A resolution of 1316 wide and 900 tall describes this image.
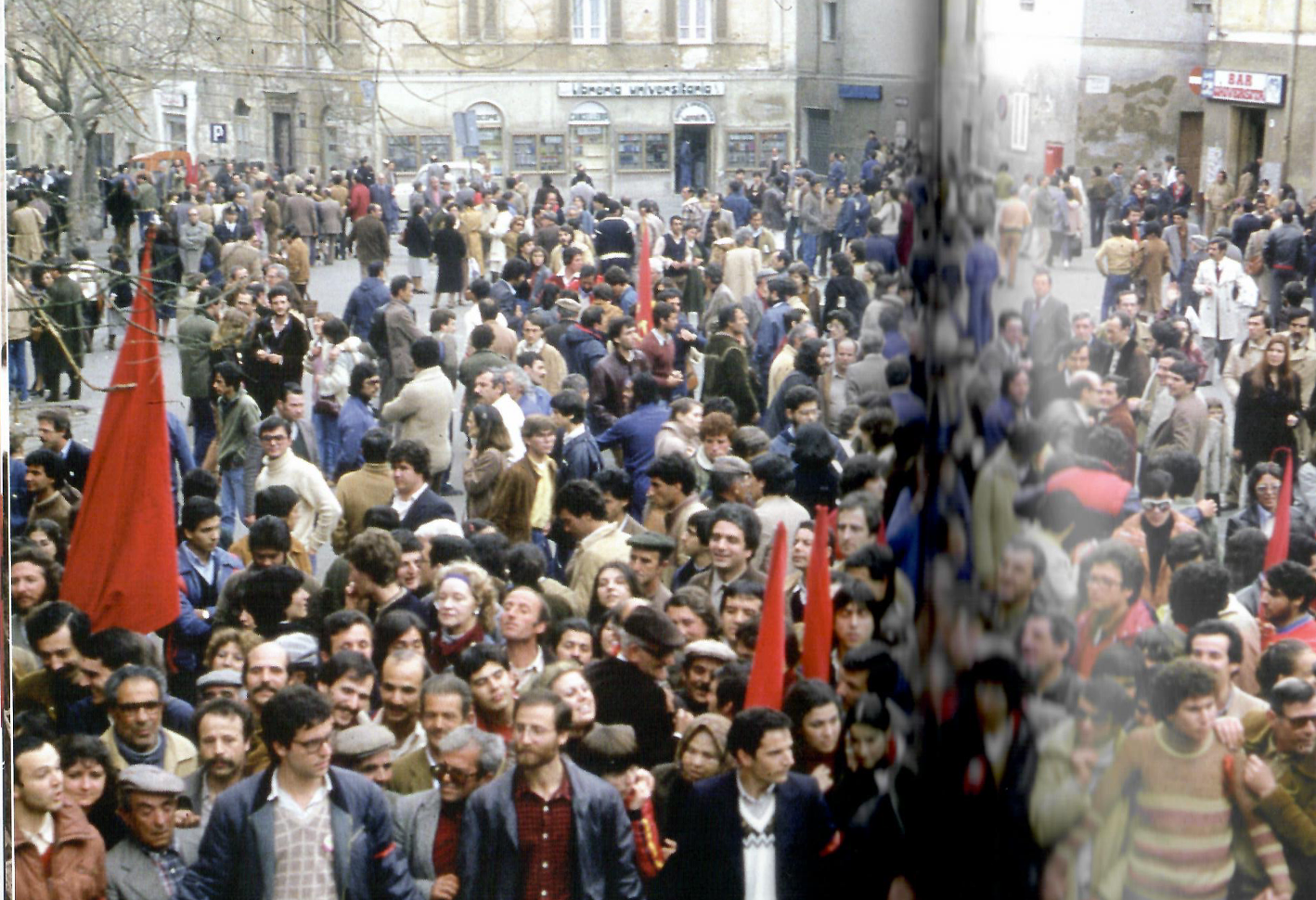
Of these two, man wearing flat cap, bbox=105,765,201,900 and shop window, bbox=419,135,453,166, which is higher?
shop window, bbox=419,135,453,166

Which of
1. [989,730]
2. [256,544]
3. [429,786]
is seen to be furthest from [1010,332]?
[256,544]

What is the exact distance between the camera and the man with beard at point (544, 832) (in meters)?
3.06

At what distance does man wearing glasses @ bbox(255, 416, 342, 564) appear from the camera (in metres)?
4.71

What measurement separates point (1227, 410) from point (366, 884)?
3558 millimetres

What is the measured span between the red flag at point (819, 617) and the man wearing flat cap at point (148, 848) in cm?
118

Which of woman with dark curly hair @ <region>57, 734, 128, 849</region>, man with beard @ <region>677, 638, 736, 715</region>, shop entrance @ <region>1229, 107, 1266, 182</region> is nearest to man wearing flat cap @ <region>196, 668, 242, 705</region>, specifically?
woman with dark curly hair @ <region>57, 734, 128, 849</region>

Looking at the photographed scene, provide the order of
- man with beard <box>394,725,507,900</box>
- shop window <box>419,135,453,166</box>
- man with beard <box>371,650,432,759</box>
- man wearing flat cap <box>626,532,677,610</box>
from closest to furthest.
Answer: man with beard <box>394,725,507,900</box>, man with beard <box>371,650,432,759</box>, man wearing flat cap <box>626,532,677,610</box>, shop window <box>419,135,453,166</box>

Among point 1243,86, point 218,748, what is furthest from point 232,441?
point 1243,86

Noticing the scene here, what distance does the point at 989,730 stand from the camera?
2383 mm

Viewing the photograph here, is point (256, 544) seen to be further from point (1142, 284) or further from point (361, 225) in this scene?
point (361, 225)

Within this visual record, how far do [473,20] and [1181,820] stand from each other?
2.89 metres

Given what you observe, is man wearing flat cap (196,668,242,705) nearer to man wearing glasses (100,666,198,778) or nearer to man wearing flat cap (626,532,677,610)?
man wearing glasses (100,666,198,778)

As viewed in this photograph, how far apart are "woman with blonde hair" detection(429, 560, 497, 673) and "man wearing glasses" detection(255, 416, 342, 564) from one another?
1.07 metres

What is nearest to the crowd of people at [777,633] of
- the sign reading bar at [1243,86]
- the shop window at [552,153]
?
the shop window at [552,153]
